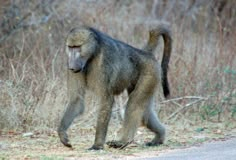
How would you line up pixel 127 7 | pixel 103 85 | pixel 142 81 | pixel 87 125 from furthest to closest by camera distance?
1. pixel 127 7
2. pixel 87 125
3. pixel 142 81
4. pixel 103 85

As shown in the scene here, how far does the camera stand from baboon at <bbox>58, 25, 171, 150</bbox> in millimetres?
8047

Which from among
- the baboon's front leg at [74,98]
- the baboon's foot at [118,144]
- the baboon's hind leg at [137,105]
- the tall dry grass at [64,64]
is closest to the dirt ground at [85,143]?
the baboon's foot at [118,144]

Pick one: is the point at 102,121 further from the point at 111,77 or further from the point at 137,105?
the point at 137,105

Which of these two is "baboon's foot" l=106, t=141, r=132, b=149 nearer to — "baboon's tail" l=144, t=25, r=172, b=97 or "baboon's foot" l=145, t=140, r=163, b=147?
"baboon's foot" l=145, t=140, r=163, b=147

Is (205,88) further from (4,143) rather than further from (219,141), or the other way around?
(4,143)

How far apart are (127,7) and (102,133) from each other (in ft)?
29.4

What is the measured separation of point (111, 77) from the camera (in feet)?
26.9

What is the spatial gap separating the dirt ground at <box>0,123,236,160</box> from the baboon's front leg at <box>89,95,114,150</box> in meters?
0.10

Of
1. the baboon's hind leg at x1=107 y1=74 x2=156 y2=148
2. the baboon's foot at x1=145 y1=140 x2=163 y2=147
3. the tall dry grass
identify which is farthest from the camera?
the tall dry grass

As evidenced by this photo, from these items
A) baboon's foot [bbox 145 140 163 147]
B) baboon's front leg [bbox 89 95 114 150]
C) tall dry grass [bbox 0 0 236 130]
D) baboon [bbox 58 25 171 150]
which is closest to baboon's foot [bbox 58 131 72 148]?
baboon [bbox 58 25 171 150]

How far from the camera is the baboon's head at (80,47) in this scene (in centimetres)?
789

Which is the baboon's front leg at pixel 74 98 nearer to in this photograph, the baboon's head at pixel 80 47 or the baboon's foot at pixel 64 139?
the baboon's foot at pixel 64 139

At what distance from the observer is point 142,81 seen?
866cm

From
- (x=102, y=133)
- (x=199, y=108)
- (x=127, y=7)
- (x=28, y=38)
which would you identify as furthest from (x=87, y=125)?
(x=127, y=7)
